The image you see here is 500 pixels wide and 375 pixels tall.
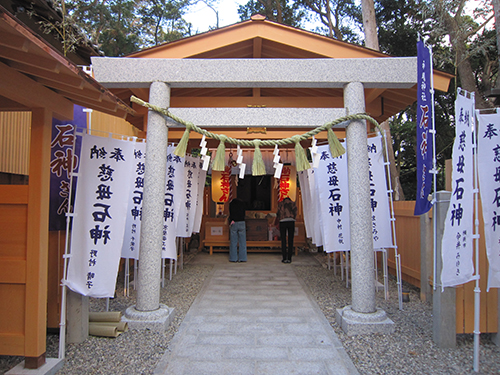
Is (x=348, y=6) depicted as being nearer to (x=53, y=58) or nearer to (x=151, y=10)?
(x=151, y=10)

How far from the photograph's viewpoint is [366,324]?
166 inches

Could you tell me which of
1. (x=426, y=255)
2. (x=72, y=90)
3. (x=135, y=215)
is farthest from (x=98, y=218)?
(x=426, y=255)

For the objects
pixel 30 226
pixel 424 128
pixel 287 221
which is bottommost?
pixel 287 221

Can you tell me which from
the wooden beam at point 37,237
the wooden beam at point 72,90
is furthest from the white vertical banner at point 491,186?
the wooden beam at point 37,237

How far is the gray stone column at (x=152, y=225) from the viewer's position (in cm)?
442

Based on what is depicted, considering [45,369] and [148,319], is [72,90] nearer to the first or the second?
[45,369]

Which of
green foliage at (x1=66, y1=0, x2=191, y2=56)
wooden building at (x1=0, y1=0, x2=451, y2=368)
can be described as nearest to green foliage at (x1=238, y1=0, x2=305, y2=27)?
green foliage at (x1=66, y1=0, x2=191, y2=56)

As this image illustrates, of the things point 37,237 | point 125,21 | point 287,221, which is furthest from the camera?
point 125,21

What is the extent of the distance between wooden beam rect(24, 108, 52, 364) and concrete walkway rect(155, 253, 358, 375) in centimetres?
122

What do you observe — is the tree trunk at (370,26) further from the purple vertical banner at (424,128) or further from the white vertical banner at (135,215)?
the white vertical banner at (135,215)

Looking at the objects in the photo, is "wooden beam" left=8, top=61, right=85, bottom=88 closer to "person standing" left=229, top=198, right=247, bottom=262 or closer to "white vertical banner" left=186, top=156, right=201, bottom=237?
"white vertical banner" left=186, top=156, right=201, bottom=237

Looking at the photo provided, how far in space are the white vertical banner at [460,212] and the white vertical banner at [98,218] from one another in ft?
12.0

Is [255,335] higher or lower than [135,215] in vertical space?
lower

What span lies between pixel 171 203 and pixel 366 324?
3.71 m
